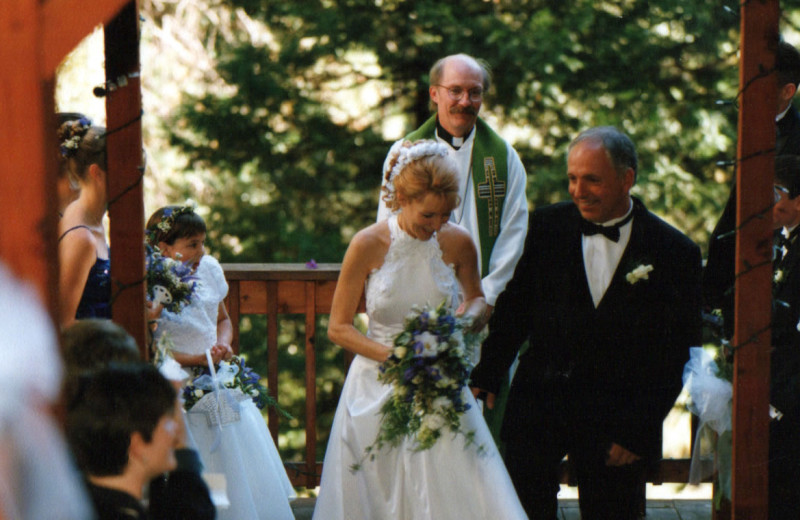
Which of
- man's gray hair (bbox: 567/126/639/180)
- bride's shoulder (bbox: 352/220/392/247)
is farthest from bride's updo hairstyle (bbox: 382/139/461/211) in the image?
man's gray hair (bbox: 567/126/639/180)

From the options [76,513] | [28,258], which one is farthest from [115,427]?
[28,258]

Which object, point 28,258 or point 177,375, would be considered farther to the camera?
point 177,375

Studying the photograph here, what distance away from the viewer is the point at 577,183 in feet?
11.4

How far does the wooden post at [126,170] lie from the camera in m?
2.98

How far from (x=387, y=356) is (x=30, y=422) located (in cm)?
153

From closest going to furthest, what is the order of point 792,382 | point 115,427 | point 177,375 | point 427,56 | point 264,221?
point 115,427
point 792,382
point 177,375
point 427,56
point 264,221

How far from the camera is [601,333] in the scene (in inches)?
137

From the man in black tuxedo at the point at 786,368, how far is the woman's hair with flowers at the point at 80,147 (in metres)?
2.31

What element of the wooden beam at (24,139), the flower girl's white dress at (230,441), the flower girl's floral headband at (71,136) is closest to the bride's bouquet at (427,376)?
the flower girl's white dress at (230,441)

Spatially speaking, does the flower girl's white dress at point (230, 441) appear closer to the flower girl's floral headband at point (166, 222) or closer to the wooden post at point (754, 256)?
the flower girl's floral headband at point (166, 222)

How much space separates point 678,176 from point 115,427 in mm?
8224

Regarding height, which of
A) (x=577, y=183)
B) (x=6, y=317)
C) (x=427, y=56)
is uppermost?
(x=427, y=56)

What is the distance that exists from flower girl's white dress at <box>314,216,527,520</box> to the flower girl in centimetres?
62

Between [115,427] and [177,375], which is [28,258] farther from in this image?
[177,375]
